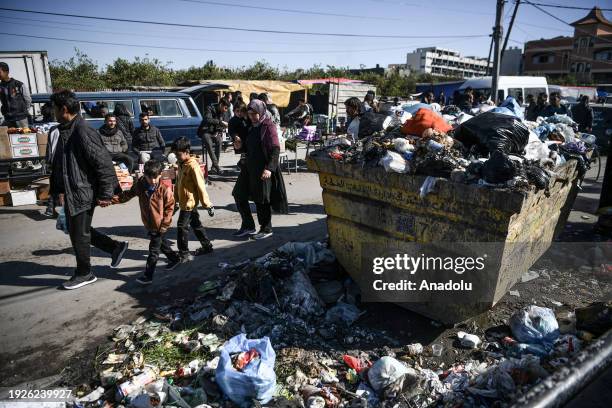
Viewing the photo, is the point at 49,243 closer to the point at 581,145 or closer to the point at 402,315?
the point at 402,315

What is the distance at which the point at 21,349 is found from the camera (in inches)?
119

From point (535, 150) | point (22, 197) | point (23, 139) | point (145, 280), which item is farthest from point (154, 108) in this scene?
point (535, 150)

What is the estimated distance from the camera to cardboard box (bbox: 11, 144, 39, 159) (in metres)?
6.73

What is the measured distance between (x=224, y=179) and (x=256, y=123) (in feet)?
13.6

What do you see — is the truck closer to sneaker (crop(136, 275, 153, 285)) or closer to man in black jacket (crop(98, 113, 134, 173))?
man in black jacket (crop(98, 113, 134, 173))

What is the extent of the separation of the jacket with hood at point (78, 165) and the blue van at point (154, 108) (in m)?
4.61

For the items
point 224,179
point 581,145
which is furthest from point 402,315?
point 224,179

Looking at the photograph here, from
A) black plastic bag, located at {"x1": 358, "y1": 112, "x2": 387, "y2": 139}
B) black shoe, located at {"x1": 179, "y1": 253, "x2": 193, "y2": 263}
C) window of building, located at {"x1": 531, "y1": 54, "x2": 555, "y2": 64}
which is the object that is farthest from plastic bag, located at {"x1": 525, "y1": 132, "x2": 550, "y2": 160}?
window of building, located at {"x1": 531, "y1": 54, "x2": 555, "y2": 64}

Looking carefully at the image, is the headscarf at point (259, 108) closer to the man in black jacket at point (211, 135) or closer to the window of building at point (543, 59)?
the man in black jacket at point (211, 135)

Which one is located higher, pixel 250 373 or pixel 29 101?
pixel 29 101

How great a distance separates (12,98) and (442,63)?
89.0 metres

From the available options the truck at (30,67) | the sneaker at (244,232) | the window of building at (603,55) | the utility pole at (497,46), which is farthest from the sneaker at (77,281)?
the window of building at (603,55)

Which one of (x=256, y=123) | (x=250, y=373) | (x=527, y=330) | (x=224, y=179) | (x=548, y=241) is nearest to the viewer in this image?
(x=250, y=373)

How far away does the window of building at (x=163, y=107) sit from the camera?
8.95 metres
